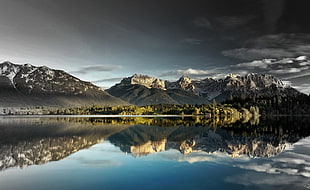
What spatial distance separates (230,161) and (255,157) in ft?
15.3

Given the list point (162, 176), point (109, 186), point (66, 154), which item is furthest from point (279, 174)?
point (66, 154)

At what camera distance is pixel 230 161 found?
91.0 feet

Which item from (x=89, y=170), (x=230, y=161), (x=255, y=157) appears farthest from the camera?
(x=255, y=157)

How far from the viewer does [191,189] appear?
58.1 feet

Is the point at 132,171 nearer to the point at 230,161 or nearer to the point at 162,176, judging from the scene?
the point at 162,176

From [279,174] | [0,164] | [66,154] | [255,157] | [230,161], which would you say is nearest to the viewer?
[279,174]

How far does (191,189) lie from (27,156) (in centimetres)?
2262

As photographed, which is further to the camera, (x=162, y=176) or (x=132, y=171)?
(x=132, y=171)

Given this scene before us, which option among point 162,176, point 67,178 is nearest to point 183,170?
point 162,176

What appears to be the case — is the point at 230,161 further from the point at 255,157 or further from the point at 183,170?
the point at 183,170

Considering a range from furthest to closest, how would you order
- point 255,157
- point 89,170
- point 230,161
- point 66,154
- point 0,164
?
point 66,154 → point 255,157 → point 230,161 → point 0,164 → point 89,170

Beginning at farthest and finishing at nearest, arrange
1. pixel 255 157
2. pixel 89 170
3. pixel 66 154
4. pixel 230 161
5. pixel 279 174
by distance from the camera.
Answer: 1. pixel 66 154
2. pixel 255 157
3. pixel 230 161
4. pixel 89 170
5. pixel 279 174

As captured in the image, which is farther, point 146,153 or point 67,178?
point 146,153

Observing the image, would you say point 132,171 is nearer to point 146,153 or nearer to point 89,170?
point 89,170
